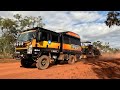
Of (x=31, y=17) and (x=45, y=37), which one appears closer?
(x=45, y=37)

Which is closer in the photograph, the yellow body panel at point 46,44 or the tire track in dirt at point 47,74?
the tire track in dirt at point 47,74

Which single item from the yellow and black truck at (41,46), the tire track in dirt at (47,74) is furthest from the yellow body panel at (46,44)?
the tire track in dirt at (47,74)

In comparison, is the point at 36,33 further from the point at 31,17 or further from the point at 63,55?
the point at 31,17

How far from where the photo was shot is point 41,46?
564 inches

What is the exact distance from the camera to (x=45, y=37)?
14625 mm

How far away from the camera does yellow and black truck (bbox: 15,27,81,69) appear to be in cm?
1386

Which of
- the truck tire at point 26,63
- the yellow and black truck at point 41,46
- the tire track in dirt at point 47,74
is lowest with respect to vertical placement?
the tire track in dirt at point 47,74

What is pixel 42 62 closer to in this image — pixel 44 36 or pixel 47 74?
pixel 44 36

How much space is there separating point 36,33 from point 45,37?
3.32 feet

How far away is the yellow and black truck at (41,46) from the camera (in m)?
13.9

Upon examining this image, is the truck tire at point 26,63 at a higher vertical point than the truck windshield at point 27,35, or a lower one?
lower

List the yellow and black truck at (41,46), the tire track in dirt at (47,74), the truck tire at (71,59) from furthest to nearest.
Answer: the truck tire at (71,59) → the yellow and black truck at (41,46) → the tire track in dirt at (47,74)

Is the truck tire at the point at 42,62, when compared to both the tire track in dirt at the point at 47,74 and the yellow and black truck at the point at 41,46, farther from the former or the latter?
the tire track in dirt at the point at 47,74
